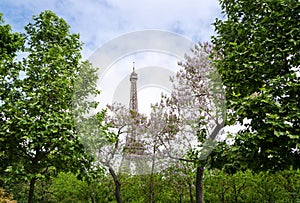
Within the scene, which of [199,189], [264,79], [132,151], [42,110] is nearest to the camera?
[264,79]

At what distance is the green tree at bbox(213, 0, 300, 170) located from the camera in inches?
208

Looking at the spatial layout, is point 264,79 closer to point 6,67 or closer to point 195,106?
point 195,106

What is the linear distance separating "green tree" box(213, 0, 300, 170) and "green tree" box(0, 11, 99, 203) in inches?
185

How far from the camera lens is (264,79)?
6.60m

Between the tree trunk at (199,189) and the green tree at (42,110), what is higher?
the green tree at (42,110)

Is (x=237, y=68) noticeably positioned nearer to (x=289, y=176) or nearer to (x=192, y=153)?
(x=192, y=153)

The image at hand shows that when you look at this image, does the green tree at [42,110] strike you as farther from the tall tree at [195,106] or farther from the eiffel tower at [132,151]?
the eiffel tower at [132,151]

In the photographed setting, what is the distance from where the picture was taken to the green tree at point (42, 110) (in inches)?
306

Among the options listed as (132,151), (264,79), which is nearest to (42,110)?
(264,79)

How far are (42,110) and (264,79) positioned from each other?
5.94 meters

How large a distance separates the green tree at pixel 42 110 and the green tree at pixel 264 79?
15.4ft

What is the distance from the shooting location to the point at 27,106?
8148mm

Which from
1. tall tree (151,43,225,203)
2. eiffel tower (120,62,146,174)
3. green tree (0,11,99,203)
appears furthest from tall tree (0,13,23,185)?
eiffel tower (120,62,146,174)

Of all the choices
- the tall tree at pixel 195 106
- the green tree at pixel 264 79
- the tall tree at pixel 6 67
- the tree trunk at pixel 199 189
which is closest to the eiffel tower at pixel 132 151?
the tall tree at pixel 195 106
